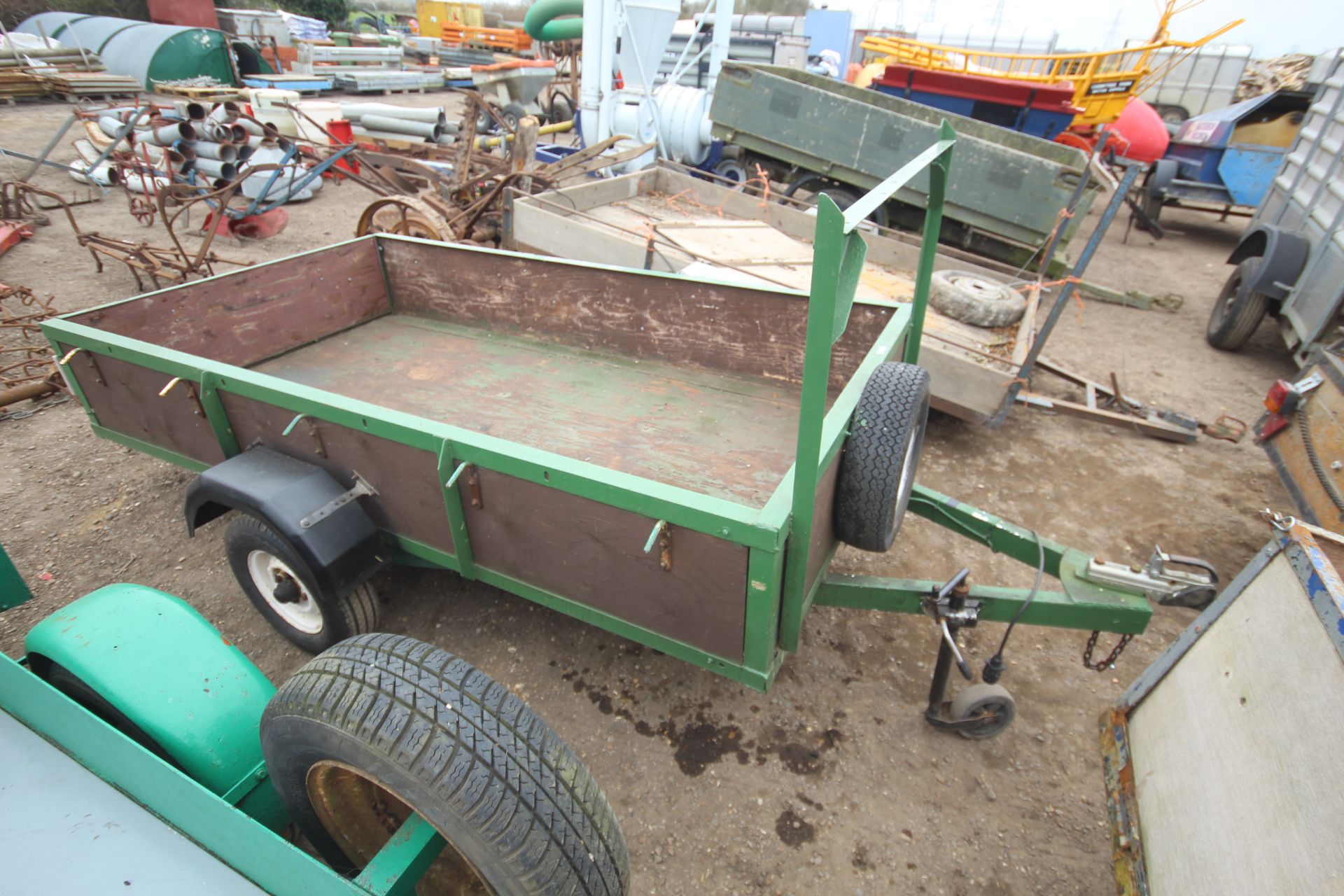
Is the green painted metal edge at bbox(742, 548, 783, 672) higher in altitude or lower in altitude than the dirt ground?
higher

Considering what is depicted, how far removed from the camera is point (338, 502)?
238cm

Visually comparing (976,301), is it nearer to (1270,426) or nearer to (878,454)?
(1270,426)

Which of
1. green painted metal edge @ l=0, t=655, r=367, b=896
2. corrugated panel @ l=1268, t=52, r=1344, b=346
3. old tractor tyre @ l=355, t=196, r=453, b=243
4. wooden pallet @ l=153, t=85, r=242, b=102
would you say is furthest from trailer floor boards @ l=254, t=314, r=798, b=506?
wooden pallet @ l=153, t=85, r=242, b=102

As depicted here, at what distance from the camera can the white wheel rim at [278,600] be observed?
262 cm

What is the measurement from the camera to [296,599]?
8.43 feet

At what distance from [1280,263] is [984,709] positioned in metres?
5.34

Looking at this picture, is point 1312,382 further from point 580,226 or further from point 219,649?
point 219,649

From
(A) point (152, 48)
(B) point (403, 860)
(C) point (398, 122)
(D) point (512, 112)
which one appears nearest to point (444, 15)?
(A) point (152, 48)

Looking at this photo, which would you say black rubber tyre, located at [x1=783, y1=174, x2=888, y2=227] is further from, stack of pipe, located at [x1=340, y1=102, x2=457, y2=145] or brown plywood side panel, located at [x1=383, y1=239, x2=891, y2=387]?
stack of pipe, located at [x1=340, y1=102, x2=457, y2=145]

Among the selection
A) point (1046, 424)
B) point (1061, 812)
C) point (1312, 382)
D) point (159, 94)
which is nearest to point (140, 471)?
point (1061, 812)

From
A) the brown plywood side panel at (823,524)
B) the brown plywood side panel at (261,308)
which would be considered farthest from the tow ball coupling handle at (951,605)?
the brown plywood side panel at (261,308)

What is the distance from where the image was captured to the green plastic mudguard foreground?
1650 millimetres

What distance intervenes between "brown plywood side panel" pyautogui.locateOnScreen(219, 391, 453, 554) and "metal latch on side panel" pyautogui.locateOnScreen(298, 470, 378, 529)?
1.0 inches

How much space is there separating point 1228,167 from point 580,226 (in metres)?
9.50
